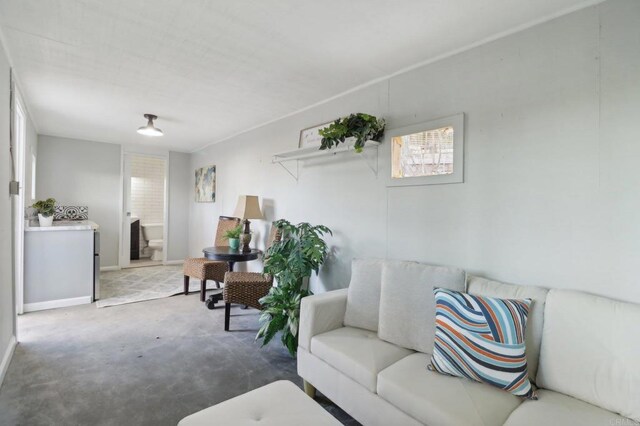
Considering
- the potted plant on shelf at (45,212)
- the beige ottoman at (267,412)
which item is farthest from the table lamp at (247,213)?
the beige ottoman at (267,412)

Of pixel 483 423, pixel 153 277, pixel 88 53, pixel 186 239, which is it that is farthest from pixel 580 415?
pixel 186 239

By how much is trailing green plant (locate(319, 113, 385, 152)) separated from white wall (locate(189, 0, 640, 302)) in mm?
146

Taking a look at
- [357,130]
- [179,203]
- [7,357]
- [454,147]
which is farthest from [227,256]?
[179,203]

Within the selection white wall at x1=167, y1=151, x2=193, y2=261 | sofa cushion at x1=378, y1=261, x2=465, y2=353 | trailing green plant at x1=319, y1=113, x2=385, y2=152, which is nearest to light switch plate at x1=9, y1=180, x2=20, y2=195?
trailing green plant at x1=319, y1=113, x2=385, y2=152

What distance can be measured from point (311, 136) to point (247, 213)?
1173mm

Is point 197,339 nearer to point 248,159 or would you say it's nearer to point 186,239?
point 248,159

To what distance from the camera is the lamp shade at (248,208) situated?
3.62m

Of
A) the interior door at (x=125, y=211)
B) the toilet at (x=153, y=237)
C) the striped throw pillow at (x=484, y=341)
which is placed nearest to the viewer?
the striped throw pillow at (x=484, y=341)

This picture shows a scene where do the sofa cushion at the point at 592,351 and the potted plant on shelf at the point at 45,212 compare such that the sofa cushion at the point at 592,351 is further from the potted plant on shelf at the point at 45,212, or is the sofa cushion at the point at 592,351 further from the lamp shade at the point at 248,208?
the potted plant on shelf at the point at 45,212

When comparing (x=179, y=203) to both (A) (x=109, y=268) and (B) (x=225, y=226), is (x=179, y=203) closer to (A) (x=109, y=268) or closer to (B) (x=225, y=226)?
(A) (x=109, y=268)

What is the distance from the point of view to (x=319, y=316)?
6.57 feet

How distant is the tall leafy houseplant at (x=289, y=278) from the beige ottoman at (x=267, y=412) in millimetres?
970

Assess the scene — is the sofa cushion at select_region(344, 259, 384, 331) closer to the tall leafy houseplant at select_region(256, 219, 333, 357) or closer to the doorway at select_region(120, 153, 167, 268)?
the tall leafy houseplant at select_region(256, 219, 333, 357)

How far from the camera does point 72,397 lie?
1930mm
